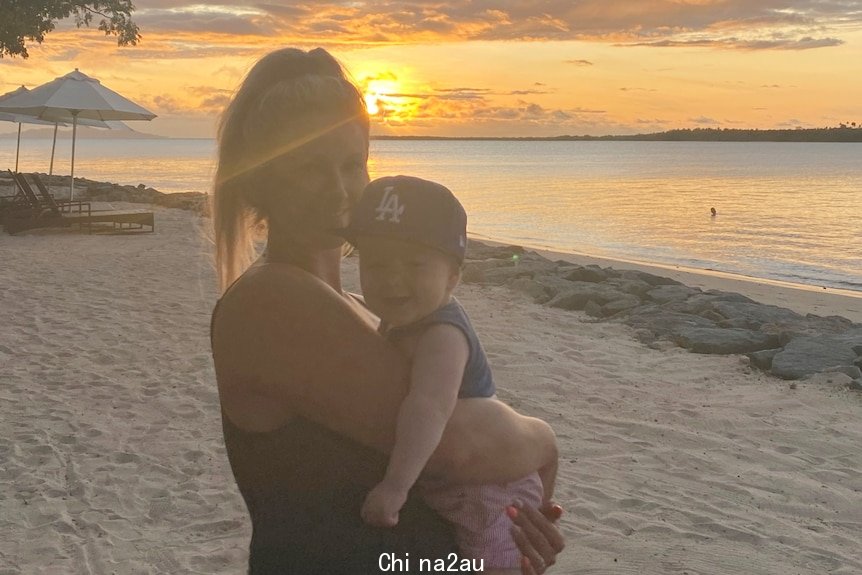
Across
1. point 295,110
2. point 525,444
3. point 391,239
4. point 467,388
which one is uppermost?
point 295,110

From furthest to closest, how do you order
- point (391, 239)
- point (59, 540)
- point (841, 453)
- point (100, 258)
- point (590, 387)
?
point (100, 258) → point (590, 387) → point (841, 453) → point (59, 540) → point (391, 239)

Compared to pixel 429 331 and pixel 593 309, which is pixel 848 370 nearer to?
pixel 593 309

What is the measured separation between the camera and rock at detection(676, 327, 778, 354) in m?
9.22

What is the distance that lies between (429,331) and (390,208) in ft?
0.82

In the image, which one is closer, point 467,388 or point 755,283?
point 467,388

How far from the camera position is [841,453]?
6.25 metres

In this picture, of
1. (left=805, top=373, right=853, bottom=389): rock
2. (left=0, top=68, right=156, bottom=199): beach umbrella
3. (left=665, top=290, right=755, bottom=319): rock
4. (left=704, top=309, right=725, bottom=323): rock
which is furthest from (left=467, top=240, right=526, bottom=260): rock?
(left=805, top=373, right=853, bottom=389): rock

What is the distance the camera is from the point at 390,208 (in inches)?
65.2

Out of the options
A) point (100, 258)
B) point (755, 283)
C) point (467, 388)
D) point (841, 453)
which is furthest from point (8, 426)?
point (755, 283)

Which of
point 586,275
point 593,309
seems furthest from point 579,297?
point 586,275

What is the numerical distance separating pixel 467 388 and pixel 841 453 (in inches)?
215

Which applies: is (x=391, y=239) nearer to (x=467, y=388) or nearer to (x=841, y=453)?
(x=467, y=388)

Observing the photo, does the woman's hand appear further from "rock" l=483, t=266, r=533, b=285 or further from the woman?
"rock" l=483, t=266, r=533, b=285

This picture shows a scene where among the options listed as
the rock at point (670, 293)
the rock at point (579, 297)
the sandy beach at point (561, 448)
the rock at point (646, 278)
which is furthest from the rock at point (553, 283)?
the sandy beach at point (561, 448)
